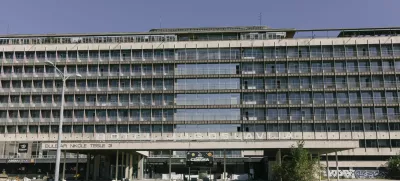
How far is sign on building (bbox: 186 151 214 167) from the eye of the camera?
2223 inches

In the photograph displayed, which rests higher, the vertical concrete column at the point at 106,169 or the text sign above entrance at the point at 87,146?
the text sign above entrance at the point at 87,146

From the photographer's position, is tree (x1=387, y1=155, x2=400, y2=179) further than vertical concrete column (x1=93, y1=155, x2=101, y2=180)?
Yes

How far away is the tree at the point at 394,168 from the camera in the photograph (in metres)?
80.9

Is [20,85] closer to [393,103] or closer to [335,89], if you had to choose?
[335,89]

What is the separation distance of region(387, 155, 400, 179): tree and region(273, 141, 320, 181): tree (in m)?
34.4

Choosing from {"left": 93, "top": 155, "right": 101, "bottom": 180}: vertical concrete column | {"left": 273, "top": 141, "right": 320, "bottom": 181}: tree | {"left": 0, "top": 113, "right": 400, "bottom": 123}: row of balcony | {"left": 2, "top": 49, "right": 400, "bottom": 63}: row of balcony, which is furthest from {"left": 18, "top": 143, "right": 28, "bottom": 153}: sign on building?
{"left": 273, "top": 141, "right": 320, "bottom": 181}: tree

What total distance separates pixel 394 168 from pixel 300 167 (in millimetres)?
38796

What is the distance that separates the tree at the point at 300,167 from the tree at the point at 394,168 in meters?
34.4

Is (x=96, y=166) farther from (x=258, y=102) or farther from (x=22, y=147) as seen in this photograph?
(x=258, y=102)

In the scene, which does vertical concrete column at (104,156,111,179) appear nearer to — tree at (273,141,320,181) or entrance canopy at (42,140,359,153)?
entrance canopy at (42,140,359,153)

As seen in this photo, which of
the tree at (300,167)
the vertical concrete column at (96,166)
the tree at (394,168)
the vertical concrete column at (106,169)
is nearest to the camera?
the tree at (300,167)

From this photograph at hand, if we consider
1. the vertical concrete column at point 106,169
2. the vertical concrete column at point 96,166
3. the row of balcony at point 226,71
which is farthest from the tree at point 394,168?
the vertical concrete column at point 96,166

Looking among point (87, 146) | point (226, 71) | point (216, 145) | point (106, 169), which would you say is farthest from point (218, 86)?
point (87, 146)

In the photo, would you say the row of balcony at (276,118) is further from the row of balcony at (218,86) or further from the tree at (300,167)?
the tree at (300,167)
